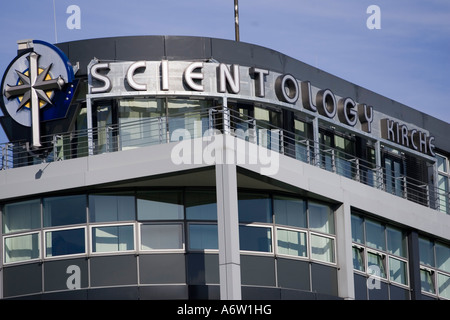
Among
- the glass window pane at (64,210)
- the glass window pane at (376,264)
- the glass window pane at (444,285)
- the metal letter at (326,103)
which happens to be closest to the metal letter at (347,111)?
the metal letter at (326,103)

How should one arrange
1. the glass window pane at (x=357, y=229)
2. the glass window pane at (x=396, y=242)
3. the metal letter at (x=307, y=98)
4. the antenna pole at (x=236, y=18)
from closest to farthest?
the glass window pane at (x=357, y=229), the metal letter at (x=307, y=98), the glass window pane at (x=396, y=242), the antenna pole at (x=236, y=18)

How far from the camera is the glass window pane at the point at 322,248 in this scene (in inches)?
1443

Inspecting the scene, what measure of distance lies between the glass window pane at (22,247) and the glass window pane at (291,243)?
6.68 m

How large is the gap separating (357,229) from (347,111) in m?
A: 4.00

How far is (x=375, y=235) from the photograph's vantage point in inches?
1543

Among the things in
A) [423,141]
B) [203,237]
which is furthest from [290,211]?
[423,141]

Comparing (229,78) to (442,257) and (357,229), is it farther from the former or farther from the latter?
(442,257)

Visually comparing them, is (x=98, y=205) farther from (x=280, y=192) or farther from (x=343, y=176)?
(x=343, y=176)

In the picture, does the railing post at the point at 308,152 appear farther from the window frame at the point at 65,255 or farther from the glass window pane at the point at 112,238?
the window frame at the point at 65,255

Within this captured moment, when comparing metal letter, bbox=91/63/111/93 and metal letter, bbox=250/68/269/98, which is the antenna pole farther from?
metal letter, bbox=91/63/111/93

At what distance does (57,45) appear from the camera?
3788 centimetres

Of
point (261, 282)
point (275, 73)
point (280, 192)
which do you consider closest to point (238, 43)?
point (275, 73)
